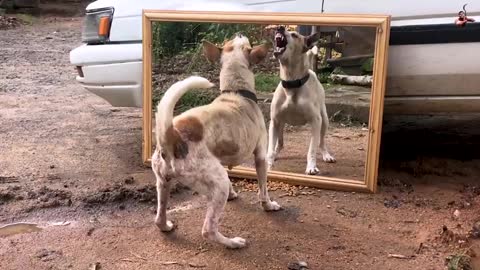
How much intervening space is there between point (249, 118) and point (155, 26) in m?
1.34

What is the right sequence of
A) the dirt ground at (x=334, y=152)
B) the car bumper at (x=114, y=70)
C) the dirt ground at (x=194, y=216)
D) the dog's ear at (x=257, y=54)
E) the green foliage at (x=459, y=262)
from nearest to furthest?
the green foliage at (x=459, y=262)
the dirt ground at (x=194, y=216)
the dog's ear at (x=257, y=54)
the dirt ground at (x=334, y=152)
the car bumper at (x=114, y=70)

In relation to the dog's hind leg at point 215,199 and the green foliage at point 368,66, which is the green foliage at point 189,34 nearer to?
the green foliage at point 368,66

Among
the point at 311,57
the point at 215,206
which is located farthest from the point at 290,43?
the point at 215,206

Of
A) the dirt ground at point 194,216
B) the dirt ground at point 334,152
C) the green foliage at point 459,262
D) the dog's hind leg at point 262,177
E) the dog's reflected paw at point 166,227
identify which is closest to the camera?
the green foliage at point 459,262

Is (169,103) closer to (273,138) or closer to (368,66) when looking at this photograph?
(273,138)

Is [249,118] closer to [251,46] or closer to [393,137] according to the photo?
[251,46]

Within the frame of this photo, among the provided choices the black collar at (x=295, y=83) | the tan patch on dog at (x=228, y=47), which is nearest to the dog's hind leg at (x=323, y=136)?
the black collar at (x=295, y=83)

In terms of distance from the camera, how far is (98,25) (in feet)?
17.5

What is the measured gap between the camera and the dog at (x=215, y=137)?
3781mm

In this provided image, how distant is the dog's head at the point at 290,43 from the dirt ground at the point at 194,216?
1.00 meters

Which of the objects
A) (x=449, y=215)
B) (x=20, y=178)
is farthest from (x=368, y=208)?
(x=20, y=178)

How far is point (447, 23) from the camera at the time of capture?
185 inches

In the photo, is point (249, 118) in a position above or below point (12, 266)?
above

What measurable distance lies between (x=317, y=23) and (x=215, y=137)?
1269 mm
